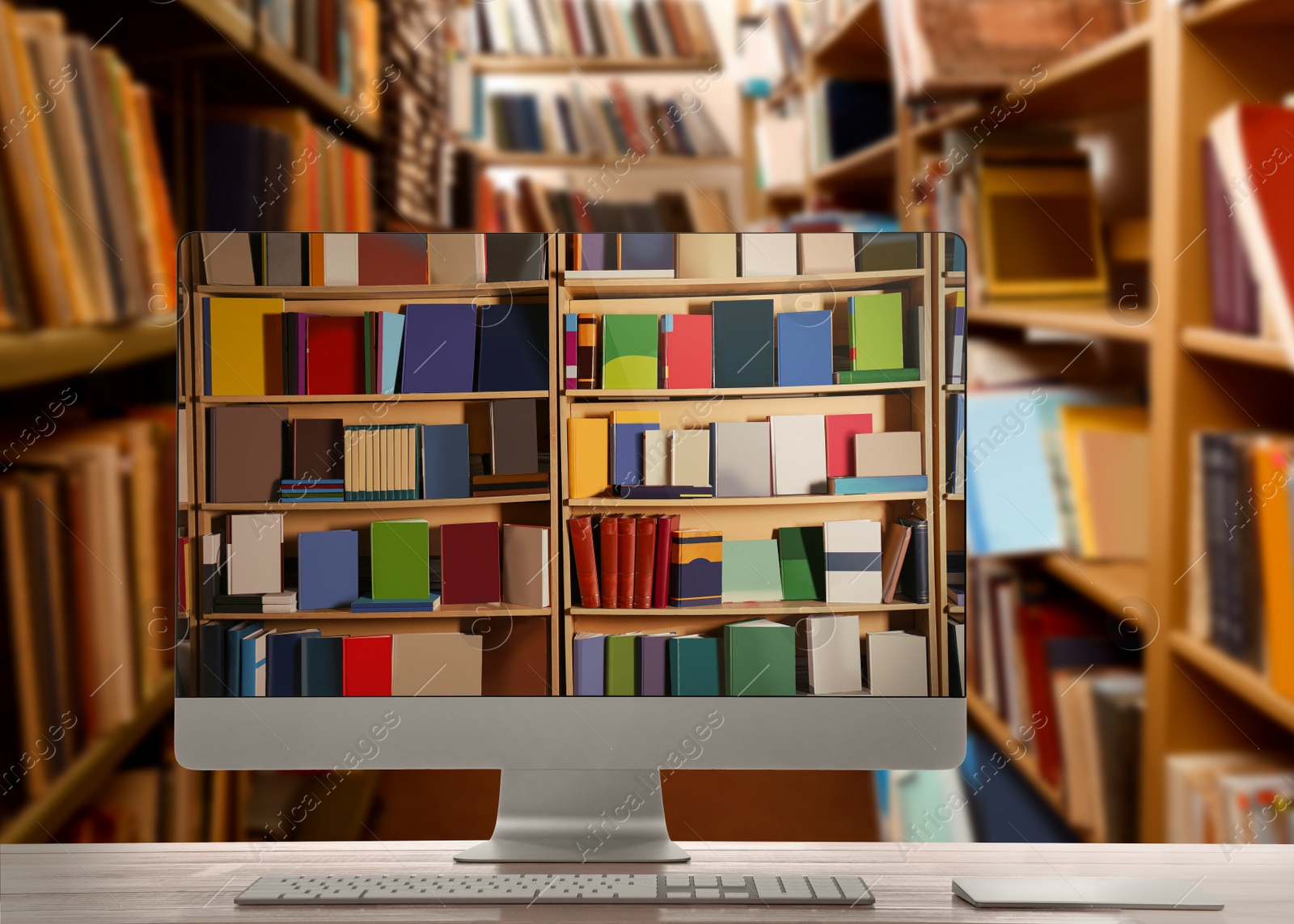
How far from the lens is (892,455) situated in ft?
2.52

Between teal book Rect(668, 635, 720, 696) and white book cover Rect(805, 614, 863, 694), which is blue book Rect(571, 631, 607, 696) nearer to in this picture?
teal book Rect(668, 635, 720, 696)

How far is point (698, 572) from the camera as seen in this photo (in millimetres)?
772

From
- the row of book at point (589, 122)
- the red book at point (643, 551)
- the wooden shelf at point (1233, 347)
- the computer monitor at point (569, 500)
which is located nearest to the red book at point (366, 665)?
the computer monitor at point (569, 500)

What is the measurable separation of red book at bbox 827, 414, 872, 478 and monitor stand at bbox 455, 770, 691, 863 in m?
0.31

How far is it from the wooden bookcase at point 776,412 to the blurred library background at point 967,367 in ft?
0.18

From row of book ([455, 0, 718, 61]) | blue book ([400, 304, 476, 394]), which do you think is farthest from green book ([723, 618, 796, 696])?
row of book ([455, 0, 718, 61])

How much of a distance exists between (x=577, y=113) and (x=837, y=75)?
79 cm

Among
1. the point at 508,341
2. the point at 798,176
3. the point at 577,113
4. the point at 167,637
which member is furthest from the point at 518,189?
the point at 508,341

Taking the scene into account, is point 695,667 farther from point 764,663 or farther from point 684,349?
point 684,349

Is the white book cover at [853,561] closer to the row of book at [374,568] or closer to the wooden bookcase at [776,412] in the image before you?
the wooden bookcase at [776,412]

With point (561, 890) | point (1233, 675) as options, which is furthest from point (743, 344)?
point (1233, 675)

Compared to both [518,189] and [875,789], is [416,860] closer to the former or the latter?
[875,789]

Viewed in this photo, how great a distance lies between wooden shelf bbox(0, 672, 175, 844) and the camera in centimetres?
92

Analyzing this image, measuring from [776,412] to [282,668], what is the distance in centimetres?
46
